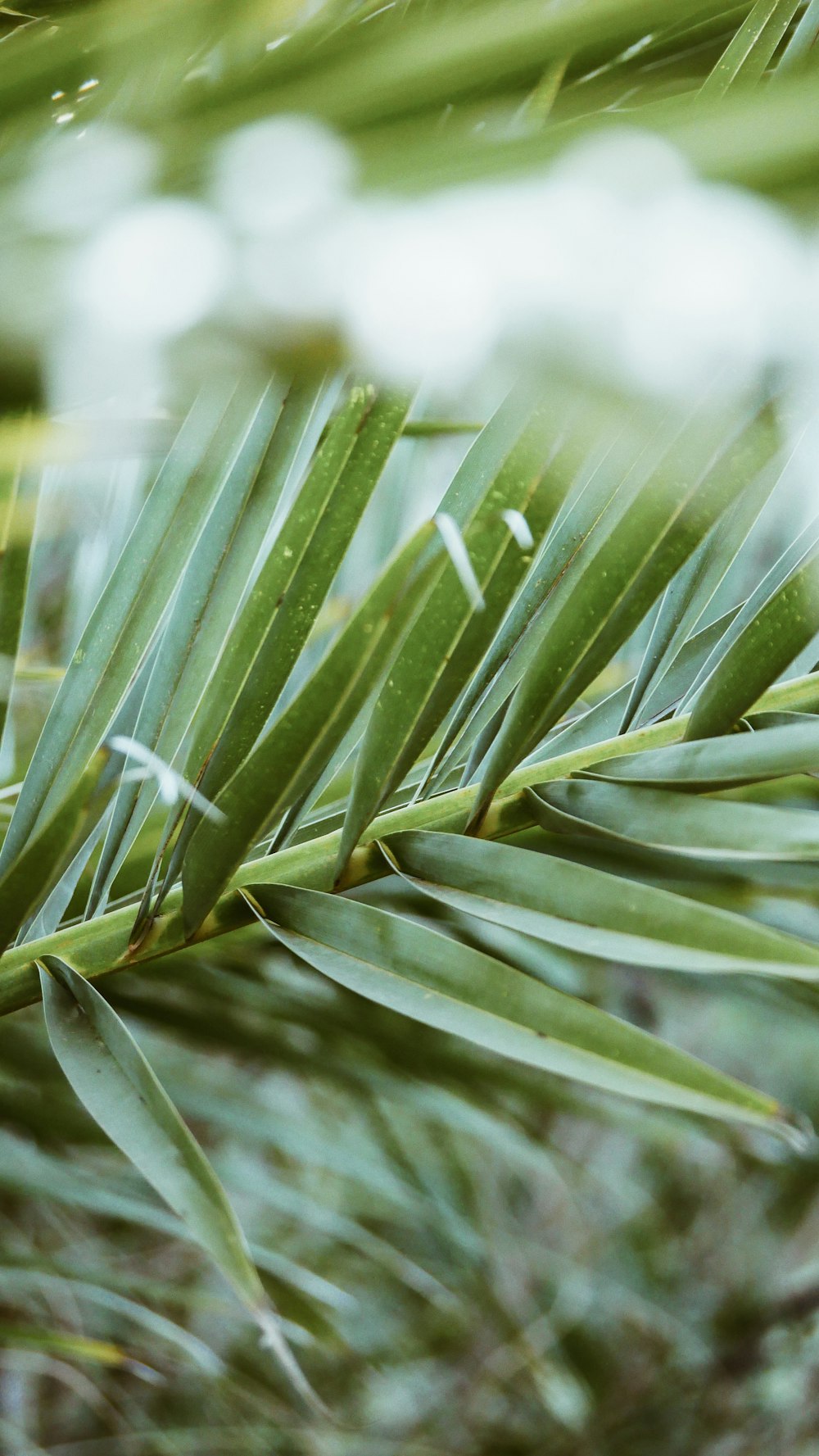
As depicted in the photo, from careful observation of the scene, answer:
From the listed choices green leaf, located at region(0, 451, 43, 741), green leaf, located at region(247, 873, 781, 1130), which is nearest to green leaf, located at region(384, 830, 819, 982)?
green leaf, located at region(247, 873, 781, 1130)

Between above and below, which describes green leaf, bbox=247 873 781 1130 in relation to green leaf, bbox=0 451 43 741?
below

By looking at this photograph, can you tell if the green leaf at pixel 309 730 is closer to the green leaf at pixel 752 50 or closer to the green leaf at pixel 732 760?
the green leaf at pixel 732 760

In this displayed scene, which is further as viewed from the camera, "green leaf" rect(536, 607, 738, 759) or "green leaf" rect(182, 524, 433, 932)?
"green leaf" rect(536, 607, 738, 759)

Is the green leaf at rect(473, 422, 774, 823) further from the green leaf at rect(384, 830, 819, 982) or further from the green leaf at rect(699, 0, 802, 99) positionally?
the green leaf at rect(699, 0, 802, 99)

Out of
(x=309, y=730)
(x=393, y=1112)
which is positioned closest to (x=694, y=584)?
(x=309, y=730)

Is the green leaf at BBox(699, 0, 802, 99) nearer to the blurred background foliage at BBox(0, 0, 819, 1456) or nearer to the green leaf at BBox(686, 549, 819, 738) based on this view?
the blurred background foliage at BBox(0, 0, 819, 1456)

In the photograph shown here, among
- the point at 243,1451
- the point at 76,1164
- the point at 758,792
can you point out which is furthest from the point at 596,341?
the point at 243,1451
